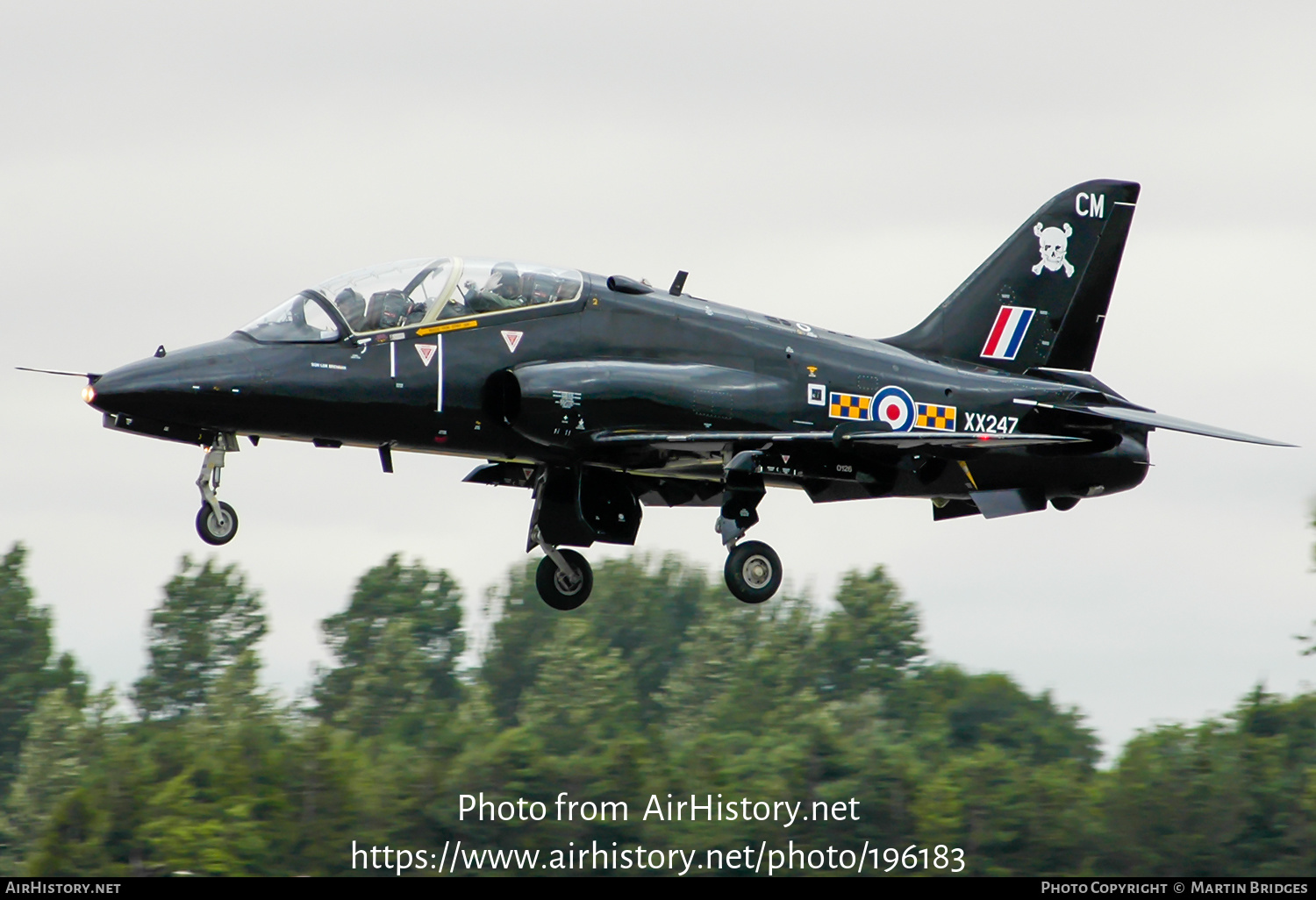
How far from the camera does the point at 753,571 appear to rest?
19.6 metres

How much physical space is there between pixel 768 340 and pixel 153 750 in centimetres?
4142

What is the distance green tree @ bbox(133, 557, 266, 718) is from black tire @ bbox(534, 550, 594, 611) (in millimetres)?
54703

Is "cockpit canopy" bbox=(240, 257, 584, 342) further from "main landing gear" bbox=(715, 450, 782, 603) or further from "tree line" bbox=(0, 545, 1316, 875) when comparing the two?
"tree line" bbox=(0, 545, 1316, 875)

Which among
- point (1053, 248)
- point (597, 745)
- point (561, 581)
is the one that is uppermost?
point (1053, 248)

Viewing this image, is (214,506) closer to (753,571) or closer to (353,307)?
(353,307)

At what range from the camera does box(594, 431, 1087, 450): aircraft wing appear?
18.6m

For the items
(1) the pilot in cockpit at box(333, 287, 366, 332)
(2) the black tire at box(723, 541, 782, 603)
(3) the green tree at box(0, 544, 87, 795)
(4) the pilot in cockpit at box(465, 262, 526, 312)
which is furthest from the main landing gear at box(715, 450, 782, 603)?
(3) the green tree at box(0, 544, 87, 795)

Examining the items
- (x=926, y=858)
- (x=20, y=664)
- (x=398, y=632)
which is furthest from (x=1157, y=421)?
(x=20, y=664)

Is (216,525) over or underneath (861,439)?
underneath

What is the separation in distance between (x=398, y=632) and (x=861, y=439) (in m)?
55.4

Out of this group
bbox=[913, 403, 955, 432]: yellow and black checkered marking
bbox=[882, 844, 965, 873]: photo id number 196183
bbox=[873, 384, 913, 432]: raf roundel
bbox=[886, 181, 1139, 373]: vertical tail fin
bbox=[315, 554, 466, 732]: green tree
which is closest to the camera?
bbox=[873, 384, 913, 432]: raf roundel

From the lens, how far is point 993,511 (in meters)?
20.4

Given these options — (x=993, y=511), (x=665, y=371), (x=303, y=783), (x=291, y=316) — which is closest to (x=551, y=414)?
(x=665, y=371)

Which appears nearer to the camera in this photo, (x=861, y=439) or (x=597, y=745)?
(x=861, y=439)
